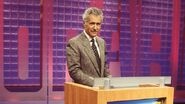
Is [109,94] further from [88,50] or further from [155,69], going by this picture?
[155,69]

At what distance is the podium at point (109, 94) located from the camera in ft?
5.05

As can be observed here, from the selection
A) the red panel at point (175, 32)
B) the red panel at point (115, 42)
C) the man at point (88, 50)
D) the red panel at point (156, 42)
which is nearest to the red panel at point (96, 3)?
the red panel at point (115, 42)

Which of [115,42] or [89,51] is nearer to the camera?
[89,51]

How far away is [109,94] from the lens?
156cm

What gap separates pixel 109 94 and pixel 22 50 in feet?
9.02

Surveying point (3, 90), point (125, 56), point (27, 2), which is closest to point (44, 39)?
point (27, 2)

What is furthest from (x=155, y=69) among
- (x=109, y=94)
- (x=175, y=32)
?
(x=109, y=94)

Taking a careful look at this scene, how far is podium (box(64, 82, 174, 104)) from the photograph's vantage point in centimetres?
154

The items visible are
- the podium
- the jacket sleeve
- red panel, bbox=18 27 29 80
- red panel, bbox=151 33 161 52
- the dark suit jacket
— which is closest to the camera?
the podium

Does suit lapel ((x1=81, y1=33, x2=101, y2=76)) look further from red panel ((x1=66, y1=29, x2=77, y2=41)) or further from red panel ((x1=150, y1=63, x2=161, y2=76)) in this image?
red panel ((x1=150, y1=63, x2=161, y2=76))

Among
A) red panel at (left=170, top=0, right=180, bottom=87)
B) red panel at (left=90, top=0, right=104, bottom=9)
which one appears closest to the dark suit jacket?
red panel at (left=90, top=0, right=104, bottom=9)

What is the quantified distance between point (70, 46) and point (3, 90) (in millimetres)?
2202

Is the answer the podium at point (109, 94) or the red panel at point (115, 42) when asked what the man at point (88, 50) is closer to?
the podium at point (109, 94)

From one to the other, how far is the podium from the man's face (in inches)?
22.3
